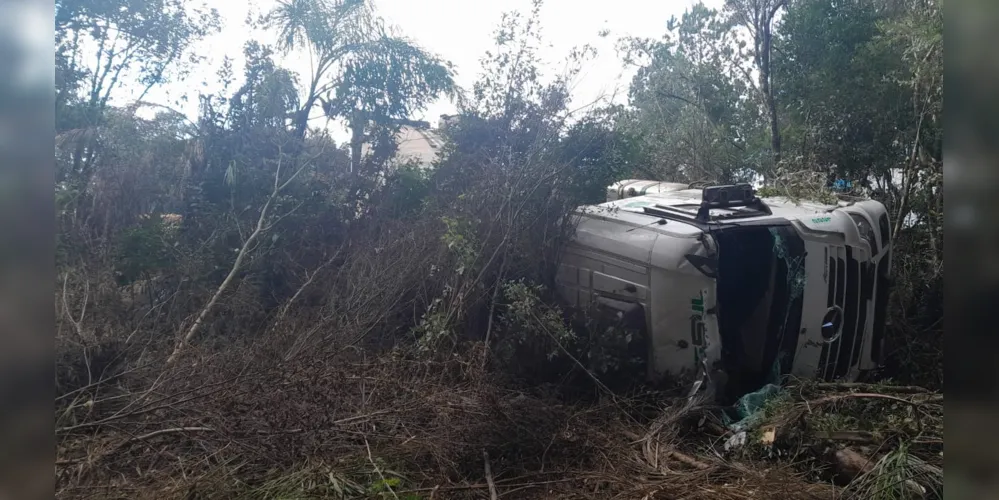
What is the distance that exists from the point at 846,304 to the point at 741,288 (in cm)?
98

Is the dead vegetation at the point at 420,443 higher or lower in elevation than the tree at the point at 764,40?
lower

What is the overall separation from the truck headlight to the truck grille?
8.1 inches

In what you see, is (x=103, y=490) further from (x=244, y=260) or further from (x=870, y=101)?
(x=870, y=101)

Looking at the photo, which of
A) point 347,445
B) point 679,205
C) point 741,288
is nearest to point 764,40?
point 679,205

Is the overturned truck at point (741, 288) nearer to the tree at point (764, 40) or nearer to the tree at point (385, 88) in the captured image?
the tree at point (764, 40)

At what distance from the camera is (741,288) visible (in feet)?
15.1

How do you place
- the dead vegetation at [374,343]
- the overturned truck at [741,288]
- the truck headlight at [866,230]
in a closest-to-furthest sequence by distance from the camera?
1. the dead vegetation at [374,343]
2. the overturned truck at [741,288]
3. the truck headlight at [866,230]

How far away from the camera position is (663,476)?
3.57 metres

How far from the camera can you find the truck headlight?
5.10 metres

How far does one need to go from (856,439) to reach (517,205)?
3.05 meters

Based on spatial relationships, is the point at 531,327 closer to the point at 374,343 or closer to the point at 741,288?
the point at 374,343

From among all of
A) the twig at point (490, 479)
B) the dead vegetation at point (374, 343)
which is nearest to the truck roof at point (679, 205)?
the dead vegetation at point (374, 343)

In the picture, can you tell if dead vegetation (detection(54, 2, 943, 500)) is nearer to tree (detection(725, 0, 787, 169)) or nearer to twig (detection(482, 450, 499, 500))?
twig (detection(482, 450, 499, 500))

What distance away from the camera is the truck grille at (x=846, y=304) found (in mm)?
4816
